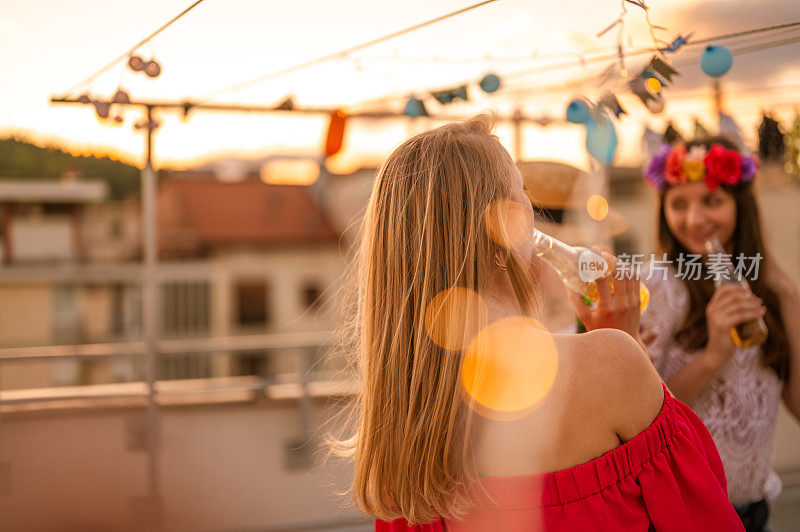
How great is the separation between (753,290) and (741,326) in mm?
153

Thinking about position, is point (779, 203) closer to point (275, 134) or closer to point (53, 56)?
point (275, 134)

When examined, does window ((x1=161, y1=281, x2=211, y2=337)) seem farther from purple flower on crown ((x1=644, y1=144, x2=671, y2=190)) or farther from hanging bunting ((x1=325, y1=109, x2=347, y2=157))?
purple flower on crown ((x1=644, y1=144, x2=671, y2=190))

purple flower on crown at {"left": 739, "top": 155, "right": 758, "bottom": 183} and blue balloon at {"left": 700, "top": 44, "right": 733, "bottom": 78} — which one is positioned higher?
blue balloon at {"left": 700, "top": 44, "right": 733, "bottom": 78}

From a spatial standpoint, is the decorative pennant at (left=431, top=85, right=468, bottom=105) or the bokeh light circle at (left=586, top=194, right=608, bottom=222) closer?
the bokeh light circle at (left=586, top=194, right=608, bottom=222)

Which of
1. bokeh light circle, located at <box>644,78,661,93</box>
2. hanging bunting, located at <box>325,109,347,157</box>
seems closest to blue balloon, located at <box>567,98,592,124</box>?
bokeh light circle, located at <box>644,78,661,93</box>

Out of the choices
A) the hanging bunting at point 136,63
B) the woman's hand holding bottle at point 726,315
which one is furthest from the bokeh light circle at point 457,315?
the hanging bunting at point 136,63

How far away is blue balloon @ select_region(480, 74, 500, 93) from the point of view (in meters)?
2.12

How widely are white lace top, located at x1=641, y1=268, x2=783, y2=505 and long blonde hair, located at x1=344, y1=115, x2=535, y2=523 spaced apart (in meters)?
0.69

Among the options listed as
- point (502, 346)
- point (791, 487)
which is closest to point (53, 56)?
point (502, 346)

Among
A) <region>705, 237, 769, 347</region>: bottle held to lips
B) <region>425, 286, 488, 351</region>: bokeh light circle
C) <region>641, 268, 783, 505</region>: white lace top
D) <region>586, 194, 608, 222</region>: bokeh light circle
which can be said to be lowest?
<region>641, 268, 783, 505</region>: white lace top

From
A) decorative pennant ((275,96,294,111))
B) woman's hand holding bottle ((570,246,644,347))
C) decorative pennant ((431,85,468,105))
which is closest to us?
woman's hand holding bottle ((570,246,644,347))

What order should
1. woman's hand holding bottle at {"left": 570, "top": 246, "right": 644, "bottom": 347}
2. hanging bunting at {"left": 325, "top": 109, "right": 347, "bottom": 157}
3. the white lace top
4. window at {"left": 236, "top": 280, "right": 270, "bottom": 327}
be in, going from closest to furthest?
1. woman's hand holding bottle at {"left": 570, "top": 246, "right": 644, "bottom": 347}
2. the white lace top
3. hanging bunting at {"left": 325, "top": 109, "right": 347, "bottom": 157}
4. window at {"left": 236, "top": 280, "right": 270, "bottom": 327}

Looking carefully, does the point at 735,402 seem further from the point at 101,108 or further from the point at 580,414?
the point at 101,108

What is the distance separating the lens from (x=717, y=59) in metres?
1.42
